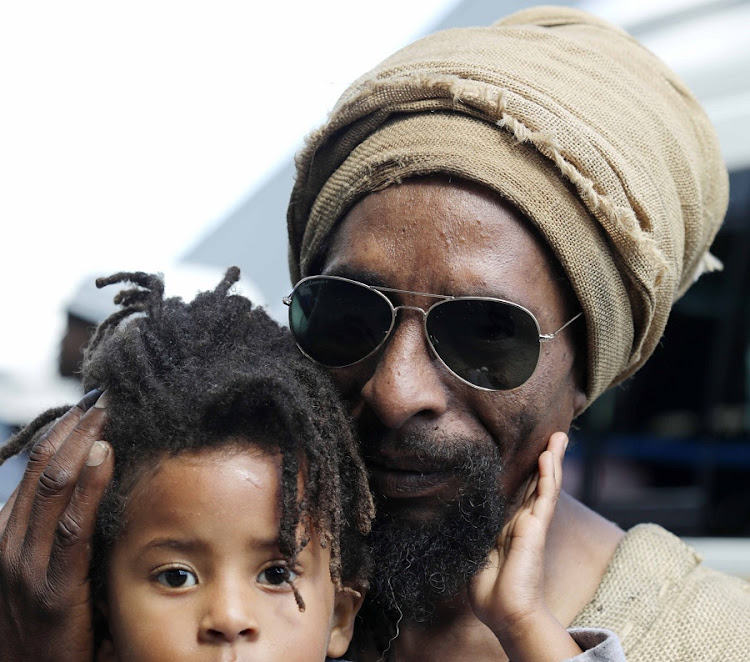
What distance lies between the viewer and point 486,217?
2.50 meters

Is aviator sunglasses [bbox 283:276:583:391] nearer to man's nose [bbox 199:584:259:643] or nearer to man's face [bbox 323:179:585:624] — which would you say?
man's face [bbox 323:179:585:624]

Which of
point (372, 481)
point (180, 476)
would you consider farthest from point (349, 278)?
point (180, 476)

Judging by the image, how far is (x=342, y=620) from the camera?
99.5 inches

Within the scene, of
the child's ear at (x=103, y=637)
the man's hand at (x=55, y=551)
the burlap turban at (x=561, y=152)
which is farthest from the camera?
the burlap turban at (x=561, y=152)

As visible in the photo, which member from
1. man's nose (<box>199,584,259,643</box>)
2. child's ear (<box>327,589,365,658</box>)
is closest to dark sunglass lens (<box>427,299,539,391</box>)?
child's ear (<box>327,589,365,658</box>)

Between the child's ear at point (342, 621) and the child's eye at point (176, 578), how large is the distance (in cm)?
43

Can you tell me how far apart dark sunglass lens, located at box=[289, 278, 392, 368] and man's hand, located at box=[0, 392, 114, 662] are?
23.2 inches

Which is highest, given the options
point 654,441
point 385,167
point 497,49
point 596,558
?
point 497,49

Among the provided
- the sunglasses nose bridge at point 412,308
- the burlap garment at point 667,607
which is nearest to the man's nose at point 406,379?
the sunglasses nose bridge at point 412,308

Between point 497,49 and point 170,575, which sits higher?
point 497,49

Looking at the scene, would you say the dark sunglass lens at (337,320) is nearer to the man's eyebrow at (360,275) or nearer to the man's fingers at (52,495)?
the man's eyebrow at (360,275)

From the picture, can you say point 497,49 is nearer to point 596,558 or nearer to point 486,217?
point 486,217

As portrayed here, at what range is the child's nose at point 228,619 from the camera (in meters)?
2.11

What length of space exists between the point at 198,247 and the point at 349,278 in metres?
5.77
